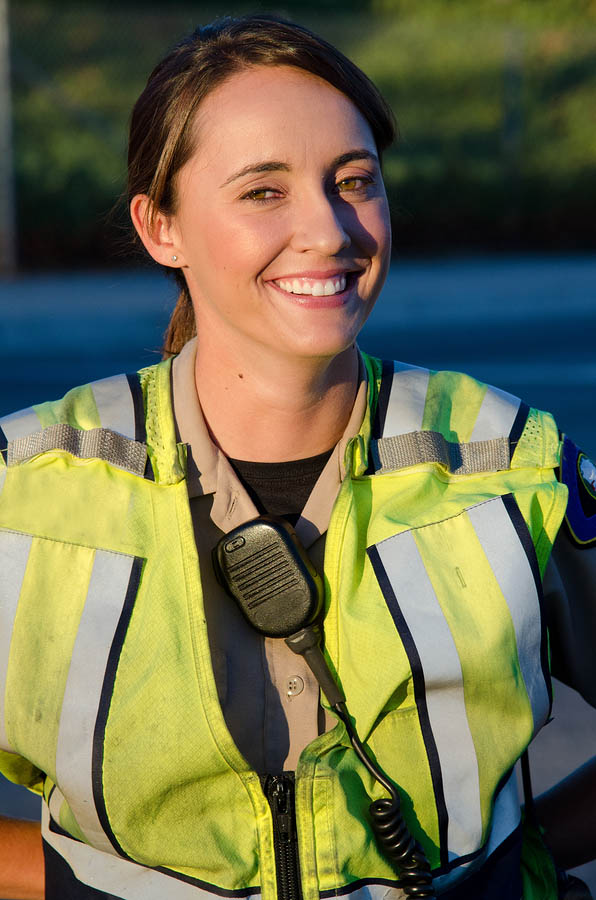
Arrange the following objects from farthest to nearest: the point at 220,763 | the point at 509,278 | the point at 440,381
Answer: the point at 509,278, the point at 440,381, the point at 220,763

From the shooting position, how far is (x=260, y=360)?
2.30 metres

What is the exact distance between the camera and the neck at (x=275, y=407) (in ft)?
7.59

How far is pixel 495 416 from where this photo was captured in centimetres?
229

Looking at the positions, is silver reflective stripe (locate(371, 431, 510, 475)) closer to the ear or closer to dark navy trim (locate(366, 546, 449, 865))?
dark navy trim (locate(366, 546, 449, 865))

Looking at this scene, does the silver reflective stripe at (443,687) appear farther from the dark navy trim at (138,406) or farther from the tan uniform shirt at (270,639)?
the dark navy trim at (138,406)

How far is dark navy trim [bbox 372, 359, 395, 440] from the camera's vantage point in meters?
2.30

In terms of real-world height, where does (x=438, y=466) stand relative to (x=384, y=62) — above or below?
below

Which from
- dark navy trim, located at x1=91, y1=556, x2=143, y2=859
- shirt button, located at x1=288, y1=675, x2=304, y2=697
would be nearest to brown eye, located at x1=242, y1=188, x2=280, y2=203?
dark navy trim, located at x1=91, y1=556, x2=143, y2=859

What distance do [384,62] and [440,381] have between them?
15440mm

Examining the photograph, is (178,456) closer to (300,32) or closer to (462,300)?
(300,32)

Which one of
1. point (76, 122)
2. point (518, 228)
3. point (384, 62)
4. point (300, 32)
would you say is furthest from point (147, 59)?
point (300, 32)

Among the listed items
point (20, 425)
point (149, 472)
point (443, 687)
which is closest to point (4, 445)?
point (20, 425)

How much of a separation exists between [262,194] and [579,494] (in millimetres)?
746

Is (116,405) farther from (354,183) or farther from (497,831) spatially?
(497,831)
